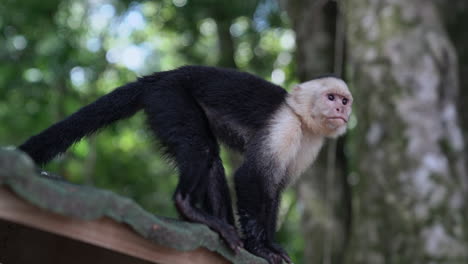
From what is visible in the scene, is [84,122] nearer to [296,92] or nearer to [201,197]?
[201,197]

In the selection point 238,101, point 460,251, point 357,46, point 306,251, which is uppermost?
point 238,101

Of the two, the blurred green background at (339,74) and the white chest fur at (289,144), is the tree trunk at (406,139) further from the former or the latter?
the white chest fur at (289,144)

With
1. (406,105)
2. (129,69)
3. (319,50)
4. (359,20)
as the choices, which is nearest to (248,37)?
(129,69)

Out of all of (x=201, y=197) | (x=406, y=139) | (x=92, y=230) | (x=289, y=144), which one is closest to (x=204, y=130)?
(x=201, y=197)

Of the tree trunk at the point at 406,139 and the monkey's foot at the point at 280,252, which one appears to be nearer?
the monkey's foot at the point at 280,252

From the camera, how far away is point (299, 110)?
370 cm

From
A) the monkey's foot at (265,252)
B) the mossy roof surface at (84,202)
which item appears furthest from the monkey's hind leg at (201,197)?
the mossy roof surface at (84,202)

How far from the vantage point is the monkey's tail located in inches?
110

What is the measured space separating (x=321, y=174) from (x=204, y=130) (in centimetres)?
362

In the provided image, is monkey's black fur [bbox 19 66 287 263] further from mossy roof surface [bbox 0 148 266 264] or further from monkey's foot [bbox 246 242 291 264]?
mossy roof surface [bbox 0 148 266 264]

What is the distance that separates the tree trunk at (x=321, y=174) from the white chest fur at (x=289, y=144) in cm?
257

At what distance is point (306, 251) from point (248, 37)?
4.20m

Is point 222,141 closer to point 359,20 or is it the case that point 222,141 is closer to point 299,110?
point 299,110

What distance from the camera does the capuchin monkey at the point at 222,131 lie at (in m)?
2.94
